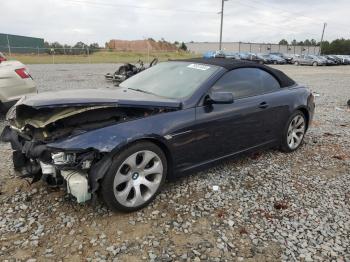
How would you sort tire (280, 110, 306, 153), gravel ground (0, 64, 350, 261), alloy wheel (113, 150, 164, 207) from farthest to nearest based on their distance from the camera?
tire (280, 110, 306, 153) → alloy wheel (113, 150, 164, 207) → gravel ground (0, 64, 350, 261)

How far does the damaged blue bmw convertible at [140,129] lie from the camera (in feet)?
9.45

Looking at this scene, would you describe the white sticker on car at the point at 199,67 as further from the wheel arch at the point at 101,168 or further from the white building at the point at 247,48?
the white building at the point at 247,48

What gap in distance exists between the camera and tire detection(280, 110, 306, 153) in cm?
490

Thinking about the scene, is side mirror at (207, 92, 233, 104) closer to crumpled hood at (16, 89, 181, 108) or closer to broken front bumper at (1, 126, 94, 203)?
crumpled hood at (16, 89, 181, 108)

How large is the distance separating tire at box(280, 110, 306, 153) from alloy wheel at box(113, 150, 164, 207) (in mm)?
2408

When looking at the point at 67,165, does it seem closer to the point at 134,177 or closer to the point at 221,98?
the point at 134,177

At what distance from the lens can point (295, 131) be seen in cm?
512

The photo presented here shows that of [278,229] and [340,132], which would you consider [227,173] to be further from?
[340,132]

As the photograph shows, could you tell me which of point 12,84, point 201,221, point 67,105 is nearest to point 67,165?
point 67,105

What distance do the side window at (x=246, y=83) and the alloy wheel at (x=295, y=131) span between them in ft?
2.18

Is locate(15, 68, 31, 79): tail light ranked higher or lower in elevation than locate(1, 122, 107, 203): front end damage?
higher

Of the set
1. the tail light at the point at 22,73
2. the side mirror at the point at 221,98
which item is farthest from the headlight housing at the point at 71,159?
the tail light at the point at 22,73

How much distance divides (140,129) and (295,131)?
3.02 meters

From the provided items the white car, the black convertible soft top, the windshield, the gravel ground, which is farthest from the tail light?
the black convertible soft top
